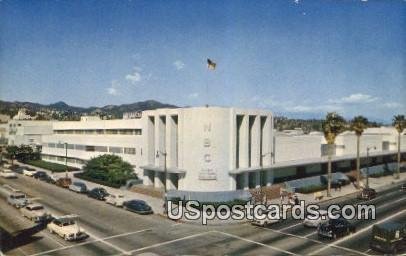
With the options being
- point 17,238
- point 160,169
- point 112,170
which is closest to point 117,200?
point 160,169

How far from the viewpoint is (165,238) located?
1469 inches

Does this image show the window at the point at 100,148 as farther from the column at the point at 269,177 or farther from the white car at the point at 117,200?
the column at the point at 269,177

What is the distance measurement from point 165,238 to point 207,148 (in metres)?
18.6

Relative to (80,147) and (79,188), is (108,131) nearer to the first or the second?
(80,147)

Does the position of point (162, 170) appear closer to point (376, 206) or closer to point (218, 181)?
point (218, 181)

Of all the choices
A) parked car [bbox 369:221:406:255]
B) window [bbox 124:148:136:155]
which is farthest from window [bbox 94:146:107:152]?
parked car [bbox 369:221:406:255]

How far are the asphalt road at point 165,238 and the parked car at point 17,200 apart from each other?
3.32 ft

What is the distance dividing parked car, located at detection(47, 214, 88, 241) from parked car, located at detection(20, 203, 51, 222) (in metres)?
3.92

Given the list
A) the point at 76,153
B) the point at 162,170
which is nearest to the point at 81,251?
the point at 162,170

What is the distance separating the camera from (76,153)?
86.2 m

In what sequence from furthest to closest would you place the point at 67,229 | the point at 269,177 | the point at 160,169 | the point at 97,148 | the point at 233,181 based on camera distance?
the point at 97,148 < the point at 269,177 < the point at 160,169 < the point at 233,181 < the point at 67,229

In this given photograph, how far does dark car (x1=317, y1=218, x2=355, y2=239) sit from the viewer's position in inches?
1465

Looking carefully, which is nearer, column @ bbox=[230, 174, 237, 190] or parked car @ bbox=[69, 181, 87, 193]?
column @ bbox=[230, 174, 237, 190]

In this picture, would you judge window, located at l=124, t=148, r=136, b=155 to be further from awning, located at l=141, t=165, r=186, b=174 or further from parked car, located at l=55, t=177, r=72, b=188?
parked car, located at l=55, t=177, r=72, b=188
